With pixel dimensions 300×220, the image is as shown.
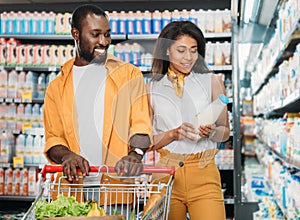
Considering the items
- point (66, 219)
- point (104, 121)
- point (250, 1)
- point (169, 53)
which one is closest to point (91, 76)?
point (104, 121)

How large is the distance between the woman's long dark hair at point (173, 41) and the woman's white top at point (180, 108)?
0.37 ft

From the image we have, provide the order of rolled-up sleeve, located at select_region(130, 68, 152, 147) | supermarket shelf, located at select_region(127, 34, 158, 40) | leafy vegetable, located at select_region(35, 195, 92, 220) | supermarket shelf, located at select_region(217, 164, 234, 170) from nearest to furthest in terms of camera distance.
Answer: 1. leafy vegetable, located at select_region(35, 195, 92, 220)
2. rolled-up sleeve, located at select_region(130, 68, 152, 147)
3. supermarket shelf, located at select_region(217, 164, 234, 170)
4. supermarket shelf, located at select_region(127, 34, 158, 40)

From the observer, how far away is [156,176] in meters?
2.92

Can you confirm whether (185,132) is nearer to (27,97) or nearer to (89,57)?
(89,57)

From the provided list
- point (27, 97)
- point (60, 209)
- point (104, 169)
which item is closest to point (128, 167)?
point (104, 169)

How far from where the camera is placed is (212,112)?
10.2 ft

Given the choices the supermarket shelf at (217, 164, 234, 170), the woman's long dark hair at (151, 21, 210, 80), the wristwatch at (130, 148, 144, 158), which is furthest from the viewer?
the supermarket shelf at (217, 164, 234, 170)

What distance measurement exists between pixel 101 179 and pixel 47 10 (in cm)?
403

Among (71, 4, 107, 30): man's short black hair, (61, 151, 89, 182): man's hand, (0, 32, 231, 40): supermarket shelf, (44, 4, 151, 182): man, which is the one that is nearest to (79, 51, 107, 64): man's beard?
(44, 4, 151, 182): man

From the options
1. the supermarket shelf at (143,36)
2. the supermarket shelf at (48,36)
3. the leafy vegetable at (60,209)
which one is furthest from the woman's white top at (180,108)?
the supermarket shelf at (48,36)

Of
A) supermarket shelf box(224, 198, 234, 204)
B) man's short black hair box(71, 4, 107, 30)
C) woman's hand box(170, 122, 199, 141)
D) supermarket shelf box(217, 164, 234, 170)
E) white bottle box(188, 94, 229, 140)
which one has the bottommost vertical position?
supermarket shelf box(224, 198, 234, 204)

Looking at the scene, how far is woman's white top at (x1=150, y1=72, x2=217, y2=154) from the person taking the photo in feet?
10.1

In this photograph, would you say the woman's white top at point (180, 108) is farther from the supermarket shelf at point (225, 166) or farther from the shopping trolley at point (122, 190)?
the supermarket shelf at point (225, 166)

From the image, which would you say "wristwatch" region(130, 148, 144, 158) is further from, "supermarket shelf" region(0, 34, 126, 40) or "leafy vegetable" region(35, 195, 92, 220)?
"supermarket shelf" region(0, 34, 126, 40)
